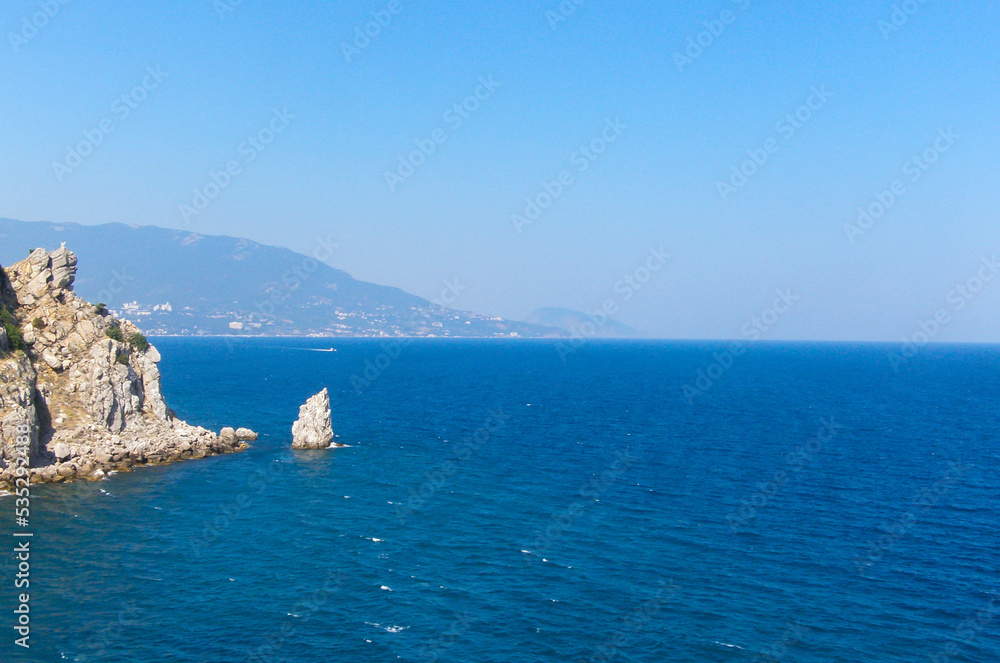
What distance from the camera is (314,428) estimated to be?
4048 inches

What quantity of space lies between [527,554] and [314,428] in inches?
2029

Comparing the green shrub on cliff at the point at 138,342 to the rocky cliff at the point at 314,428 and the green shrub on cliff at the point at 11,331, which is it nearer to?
the green shrub on cliff at the point at 11,331

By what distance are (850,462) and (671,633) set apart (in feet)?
212

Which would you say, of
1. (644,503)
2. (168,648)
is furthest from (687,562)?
(168,648)

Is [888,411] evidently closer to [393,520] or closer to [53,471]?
[393,520]

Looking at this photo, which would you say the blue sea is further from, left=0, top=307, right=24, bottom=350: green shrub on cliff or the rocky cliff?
left=0, top=307, right=24, bottom=350: green shrub on cliff

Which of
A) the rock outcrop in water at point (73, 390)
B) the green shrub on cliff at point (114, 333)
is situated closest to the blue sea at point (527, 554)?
the rock outcrop in water at point (73, 390)

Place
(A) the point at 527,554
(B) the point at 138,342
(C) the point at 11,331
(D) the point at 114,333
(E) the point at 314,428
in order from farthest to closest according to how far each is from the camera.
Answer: (B) the point at 138,342 → (E) the point at 314,428 → (D) the point at 114,333 → (C) the point at 11,331 → (A) the point at 527,554

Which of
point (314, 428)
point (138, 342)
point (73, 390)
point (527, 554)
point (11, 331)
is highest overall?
point (138, 342)

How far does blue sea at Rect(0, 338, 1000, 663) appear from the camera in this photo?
45.9 meters

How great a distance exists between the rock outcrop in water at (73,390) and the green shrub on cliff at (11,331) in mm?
146

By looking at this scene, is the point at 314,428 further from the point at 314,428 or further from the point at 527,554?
the point at 527,554

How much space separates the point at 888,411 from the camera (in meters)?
154

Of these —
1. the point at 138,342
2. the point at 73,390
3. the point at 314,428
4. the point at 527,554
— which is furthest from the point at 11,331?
the point at 527,554
